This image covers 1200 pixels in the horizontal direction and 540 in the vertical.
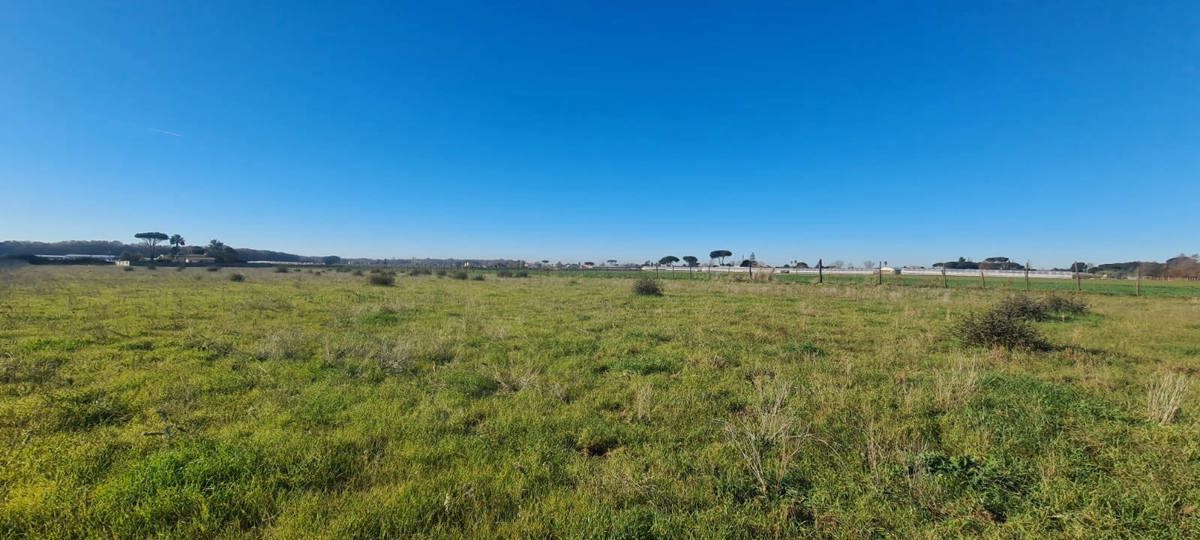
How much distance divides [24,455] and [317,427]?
7.48 feet

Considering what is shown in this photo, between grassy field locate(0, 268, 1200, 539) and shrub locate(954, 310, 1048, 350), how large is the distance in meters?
0.65

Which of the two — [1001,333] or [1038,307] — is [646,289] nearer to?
[1038,307]

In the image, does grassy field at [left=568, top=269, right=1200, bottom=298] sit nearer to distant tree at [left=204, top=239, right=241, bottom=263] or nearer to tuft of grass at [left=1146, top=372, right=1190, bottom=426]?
tuft of grass at [left=1146, top=372, right=1190, bottom=426]

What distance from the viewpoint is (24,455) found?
3951 millimetres

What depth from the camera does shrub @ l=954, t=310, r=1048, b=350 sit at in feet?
31.0

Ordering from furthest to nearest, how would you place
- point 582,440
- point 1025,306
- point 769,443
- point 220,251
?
point 220,251
point 1025,306
point 582,440
point 769,443

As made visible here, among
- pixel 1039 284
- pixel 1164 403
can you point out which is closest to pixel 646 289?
pixel 1164 403

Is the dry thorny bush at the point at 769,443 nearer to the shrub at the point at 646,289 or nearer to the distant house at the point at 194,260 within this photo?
the shrub at the point at 646,289

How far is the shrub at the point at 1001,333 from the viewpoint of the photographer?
945 cm

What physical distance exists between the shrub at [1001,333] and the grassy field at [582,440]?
0.65 m

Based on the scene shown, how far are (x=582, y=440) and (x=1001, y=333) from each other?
10321 mm

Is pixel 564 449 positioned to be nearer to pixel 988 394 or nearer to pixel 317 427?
pixel 317 427

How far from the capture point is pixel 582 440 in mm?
4633

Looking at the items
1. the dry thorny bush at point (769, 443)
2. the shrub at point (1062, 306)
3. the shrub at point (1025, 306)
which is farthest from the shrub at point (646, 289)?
the dry thorny bush at point (769, 443)
